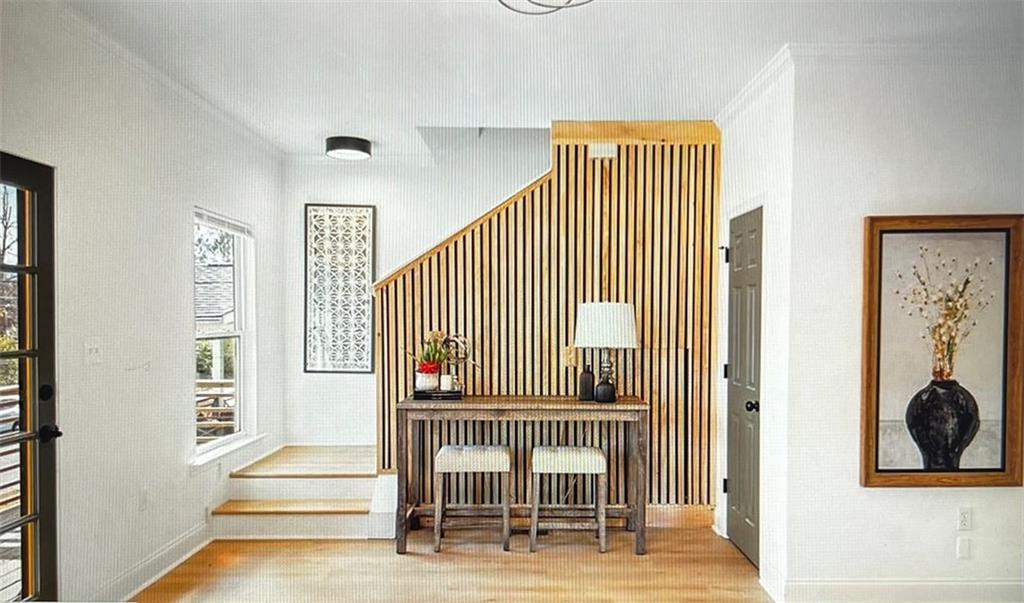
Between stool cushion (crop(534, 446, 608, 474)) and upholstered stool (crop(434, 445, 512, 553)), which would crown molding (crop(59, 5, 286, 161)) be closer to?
upholstered stool (crop(434, 445, 512, 553))

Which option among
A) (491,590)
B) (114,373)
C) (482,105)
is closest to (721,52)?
(482,105)

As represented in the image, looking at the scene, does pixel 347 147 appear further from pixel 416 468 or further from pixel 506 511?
pixel 506 511

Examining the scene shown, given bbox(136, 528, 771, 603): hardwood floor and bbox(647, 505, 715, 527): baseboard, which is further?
bbox(647, 505, 715, 527): baseboard

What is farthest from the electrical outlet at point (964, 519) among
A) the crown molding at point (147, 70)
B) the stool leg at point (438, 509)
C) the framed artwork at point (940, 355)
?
the crown molding at point (147, 70)

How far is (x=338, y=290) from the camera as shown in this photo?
17.7 feet

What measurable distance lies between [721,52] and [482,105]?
4.60ft

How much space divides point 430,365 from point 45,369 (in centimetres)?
197

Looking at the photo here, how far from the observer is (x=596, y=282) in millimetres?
4367

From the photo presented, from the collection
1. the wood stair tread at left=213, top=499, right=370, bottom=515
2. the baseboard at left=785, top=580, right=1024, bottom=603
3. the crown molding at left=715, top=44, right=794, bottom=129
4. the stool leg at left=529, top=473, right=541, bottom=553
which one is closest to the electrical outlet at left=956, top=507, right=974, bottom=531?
the baseboard at left=785, top=580, right=1024, bottom=603

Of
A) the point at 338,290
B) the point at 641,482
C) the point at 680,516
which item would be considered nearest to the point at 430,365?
the point at 641,482

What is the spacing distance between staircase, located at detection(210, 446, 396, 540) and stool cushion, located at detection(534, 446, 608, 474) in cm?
103

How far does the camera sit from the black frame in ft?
8.58

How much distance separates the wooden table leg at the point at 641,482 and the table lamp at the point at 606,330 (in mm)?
264

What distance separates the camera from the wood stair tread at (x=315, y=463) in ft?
14.3
